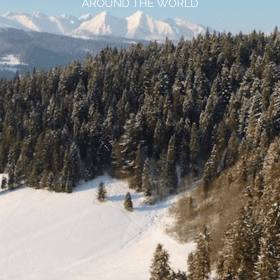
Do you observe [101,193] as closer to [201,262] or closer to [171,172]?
[171,172]

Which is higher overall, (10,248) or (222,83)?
(222,83)

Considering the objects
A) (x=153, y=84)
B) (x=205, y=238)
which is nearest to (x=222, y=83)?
(x=153, y=84)

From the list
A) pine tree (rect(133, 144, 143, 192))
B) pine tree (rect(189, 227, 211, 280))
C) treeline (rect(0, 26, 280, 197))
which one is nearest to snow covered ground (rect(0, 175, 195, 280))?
pine tree (rect(133, 144, 143, 192))

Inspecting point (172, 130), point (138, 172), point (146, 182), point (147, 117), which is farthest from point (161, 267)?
point (147, 117)

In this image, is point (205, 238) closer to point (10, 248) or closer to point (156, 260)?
point (156, 260)

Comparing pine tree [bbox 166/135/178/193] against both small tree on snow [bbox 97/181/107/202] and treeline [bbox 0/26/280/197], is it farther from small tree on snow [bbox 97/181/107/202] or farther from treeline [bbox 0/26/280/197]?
small tree on snow [bbox 97/181/107/202]

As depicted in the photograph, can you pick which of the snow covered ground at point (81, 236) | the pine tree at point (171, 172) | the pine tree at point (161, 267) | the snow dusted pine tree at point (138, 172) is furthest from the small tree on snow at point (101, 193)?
the pine tree at point (161, 267)

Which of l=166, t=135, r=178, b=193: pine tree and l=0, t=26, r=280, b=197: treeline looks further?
l=0, t=26, r=280, b=197: treeline
